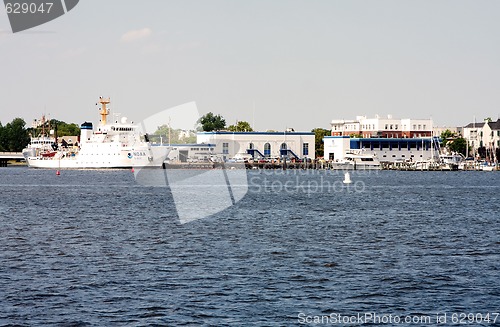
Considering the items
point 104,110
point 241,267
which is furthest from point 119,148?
point 241,267

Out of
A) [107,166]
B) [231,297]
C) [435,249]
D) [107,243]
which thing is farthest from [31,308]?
[107,166]

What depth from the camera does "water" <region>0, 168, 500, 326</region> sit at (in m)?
25.9

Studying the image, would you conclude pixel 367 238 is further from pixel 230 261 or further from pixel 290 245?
pixel 230 261

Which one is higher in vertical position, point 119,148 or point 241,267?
point 119,148

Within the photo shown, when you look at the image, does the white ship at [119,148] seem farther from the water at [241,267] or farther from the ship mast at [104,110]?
the water at [241,267]

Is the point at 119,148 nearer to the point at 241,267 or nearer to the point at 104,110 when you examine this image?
the point at 104,110

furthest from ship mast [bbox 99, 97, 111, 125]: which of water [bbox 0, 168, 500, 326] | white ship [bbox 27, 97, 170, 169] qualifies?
water [bbox 0, 168, 500, 326]

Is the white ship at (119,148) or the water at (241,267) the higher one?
the white ship at (119,148)

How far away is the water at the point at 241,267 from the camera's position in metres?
25.9

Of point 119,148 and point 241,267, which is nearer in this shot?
point 241,267

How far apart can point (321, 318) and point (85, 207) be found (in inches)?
1906

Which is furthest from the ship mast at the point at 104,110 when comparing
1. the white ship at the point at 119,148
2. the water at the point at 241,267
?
the water at the point at 241,267

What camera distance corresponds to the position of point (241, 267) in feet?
111

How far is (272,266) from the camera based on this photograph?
34.2 m
